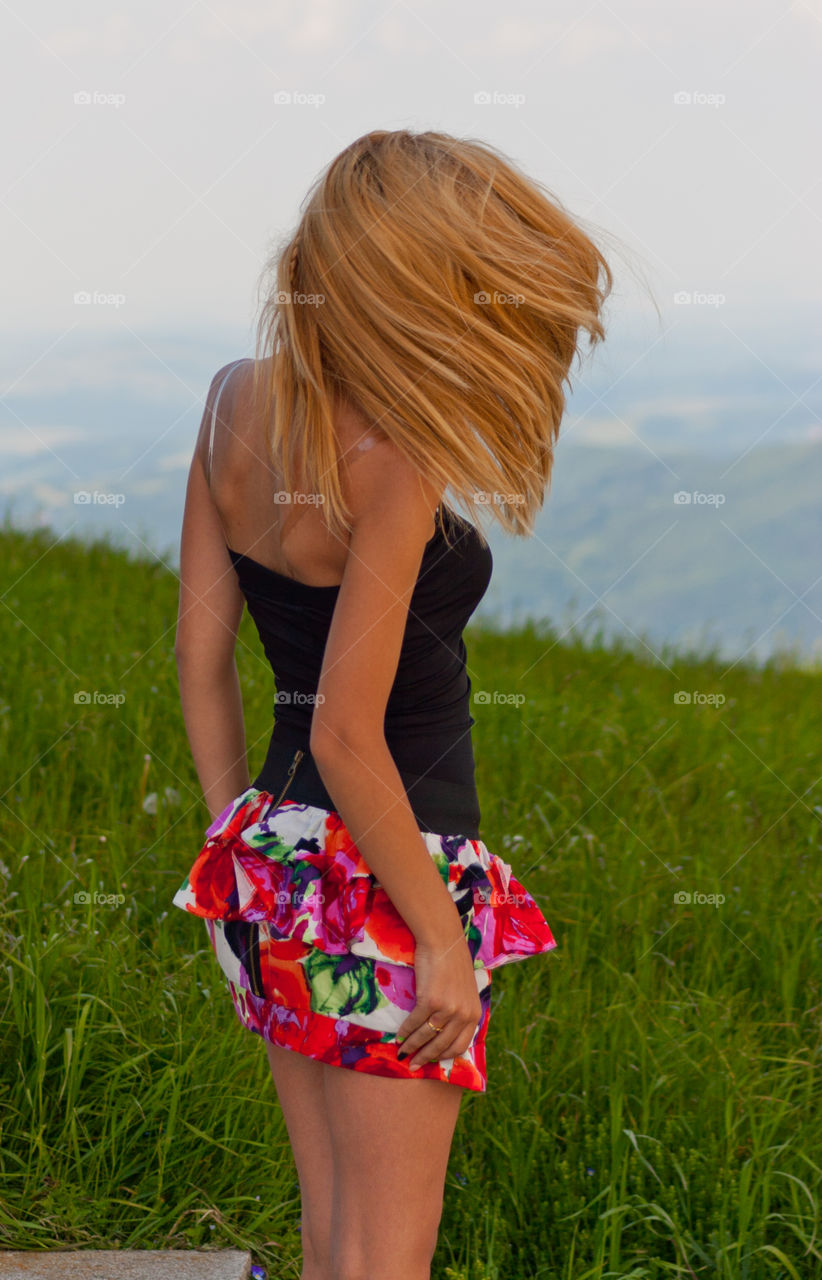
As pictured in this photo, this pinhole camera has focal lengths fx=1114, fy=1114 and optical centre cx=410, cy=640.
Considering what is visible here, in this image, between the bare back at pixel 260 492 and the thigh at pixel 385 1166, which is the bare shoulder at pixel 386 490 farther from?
the thigh at pixel 385 1166

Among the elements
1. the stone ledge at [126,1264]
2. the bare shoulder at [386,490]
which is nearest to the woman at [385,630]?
the bare shoulder at [386,490]

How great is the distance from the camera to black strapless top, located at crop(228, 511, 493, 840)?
1373 millimetres

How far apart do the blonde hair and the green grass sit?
4.63 feet

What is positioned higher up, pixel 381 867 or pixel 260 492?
pixel 260 492

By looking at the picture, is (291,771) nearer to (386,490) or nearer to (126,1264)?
(386,490)

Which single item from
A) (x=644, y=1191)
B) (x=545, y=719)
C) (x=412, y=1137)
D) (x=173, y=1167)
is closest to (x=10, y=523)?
(x=545, y=719)

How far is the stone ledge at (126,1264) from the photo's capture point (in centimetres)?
188

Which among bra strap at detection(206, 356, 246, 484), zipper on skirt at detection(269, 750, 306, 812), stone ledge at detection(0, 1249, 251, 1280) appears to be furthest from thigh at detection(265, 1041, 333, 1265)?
bra strap at detection(206, 356, 246, 484)

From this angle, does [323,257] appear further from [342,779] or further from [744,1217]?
[744,1217]

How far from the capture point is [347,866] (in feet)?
4.46

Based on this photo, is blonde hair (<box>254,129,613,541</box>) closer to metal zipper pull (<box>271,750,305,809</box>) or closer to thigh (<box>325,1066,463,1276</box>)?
metal zipper pull (<box>271,750,305,809</box>)

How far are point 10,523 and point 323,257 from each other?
17.6ft

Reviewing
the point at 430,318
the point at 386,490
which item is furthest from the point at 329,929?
the point at 430,318

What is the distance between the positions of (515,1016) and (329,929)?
1369 millimetres
